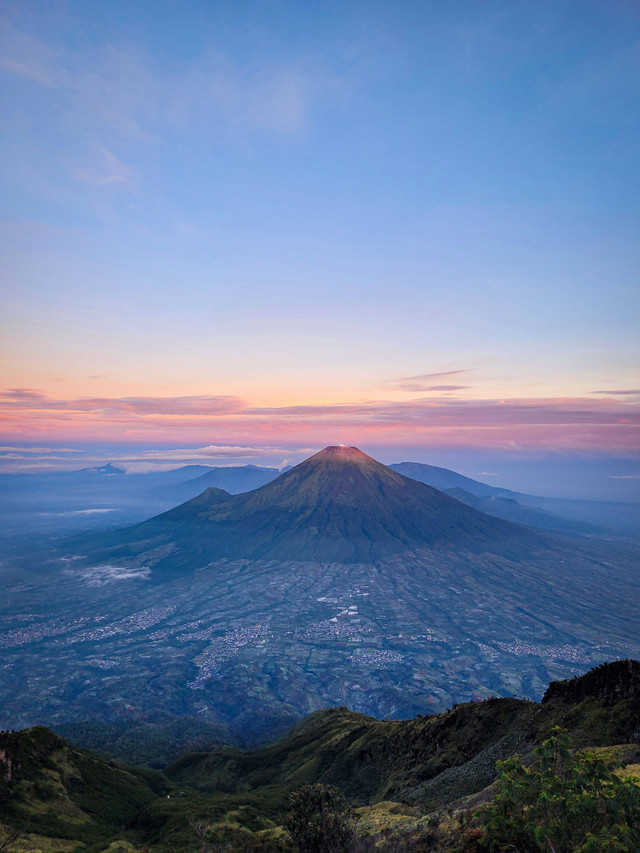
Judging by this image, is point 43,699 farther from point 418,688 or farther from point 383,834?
point 383,834

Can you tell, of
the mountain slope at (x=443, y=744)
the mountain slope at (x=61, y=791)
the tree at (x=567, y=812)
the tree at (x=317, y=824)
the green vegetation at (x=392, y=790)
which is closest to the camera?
the tree at (x=567, y=812)

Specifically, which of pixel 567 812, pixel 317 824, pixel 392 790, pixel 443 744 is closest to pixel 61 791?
pixel 392 790

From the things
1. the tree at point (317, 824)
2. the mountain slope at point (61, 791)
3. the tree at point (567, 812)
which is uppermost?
the tree at point (567, 812)

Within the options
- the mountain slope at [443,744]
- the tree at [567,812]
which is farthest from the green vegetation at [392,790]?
the mountain slope at [443,744]

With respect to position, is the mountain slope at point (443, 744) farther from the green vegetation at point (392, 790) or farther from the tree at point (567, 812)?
the tree at point (567, 812)

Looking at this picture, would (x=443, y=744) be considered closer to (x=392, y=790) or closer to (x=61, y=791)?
(x=392, y=790)

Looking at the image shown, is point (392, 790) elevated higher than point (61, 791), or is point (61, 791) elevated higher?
point (392, 790)

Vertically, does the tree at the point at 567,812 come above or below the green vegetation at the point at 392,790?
above
